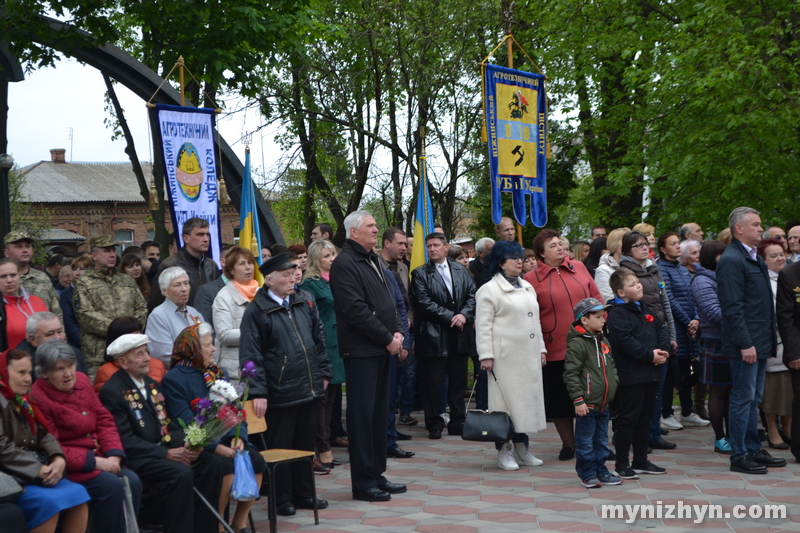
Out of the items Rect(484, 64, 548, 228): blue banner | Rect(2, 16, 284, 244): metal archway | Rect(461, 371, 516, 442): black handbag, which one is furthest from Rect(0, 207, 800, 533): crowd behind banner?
Rect(2, 16, 284, 244): metal archway

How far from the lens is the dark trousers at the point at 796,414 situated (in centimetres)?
764

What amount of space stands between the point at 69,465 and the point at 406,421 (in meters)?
5.80

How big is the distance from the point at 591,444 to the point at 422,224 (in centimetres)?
483

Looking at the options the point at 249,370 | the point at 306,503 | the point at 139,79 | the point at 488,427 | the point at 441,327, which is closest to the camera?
the point at 249,370

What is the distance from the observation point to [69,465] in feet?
16.5

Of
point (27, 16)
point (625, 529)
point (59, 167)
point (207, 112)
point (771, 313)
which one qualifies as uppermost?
point (59, 167)

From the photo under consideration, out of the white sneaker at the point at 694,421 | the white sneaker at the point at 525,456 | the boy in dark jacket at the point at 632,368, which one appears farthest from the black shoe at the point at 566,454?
the white sneaker at the point at 694,421

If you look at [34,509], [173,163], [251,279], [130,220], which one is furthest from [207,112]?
[130,220]

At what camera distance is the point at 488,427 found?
7.60m

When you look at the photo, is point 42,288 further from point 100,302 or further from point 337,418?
point 337,418

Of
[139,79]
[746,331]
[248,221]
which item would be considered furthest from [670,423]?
[139,79]

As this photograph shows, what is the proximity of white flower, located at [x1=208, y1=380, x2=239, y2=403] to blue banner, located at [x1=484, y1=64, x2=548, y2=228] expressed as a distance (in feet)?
16.3

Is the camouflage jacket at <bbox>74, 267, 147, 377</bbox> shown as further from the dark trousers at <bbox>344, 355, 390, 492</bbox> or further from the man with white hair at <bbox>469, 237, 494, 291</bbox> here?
the man with white hair at <bbox>469, 237, 494, 291</bbox>

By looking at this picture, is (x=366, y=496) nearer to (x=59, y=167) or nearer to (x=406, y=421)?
(x=406, y=421)
